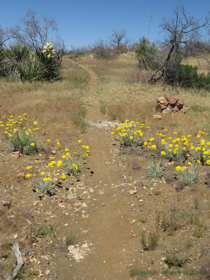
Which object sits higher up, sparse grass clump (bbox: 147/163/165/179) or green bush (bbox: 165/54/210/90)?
green bush (bbox: 165/54/210/90)

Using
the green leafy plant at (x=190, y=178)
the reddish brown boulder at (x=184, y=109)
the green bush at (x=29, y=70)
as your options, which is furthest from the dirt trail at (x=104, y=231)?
the green bush at (x=29, y=70)

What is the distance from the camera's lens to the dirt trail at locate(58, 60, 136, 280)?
123 inches

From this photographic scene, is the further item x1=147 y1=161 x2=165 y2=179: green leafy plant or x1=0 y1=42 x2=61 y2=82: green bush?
x1=0 y1=42 x2=61 y2=82: green bush

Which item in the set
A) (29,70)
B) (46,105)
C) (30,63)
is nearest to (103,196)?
(46,105)

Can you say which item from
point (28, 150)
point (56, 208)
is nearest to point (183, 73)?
point (28, 150)

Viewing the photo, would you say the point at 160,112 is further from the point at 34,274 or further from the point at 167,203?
the point at 34,274

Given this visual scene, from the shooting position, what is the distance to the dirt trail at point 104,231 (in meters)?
3.13

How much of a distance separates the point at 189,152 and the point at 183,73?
8.79 meters

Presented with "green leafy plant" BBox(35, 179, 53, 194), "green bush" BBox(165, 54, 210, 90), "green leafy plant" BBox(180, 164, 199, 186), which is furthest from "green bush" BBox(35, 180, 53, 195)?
"green bush" BBox(165, 54, 210, 90)

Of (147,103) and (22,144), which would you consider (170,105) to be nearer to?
(147,103)

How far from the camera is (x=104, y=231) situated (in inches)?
151

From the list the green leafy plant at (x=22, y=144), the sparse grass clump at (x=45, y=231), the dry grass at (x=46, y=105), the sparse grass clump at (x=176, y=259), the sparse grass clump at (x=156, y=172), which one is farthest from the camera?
the dry grass at (x=46, y=105)

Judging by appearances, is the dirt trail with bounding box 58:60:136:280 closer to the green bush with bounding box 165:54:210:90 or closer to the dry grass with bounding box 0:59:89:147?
the dry grass with bounding box 0:59:89:147

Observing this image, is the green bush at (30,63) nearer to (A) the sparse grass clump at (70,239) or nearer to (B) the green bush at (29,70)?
(B) the green bush at (29,70)
